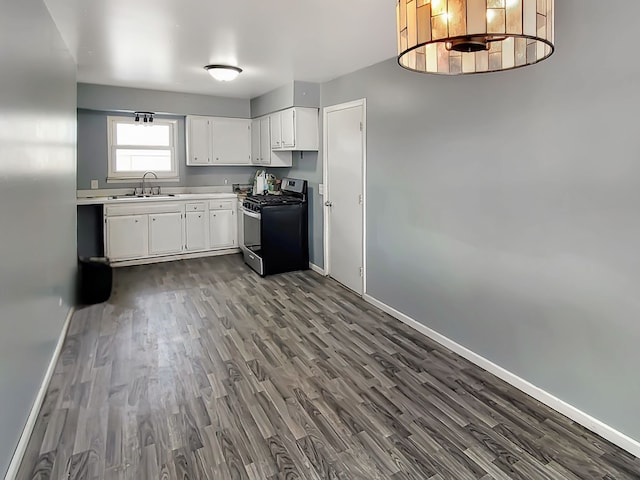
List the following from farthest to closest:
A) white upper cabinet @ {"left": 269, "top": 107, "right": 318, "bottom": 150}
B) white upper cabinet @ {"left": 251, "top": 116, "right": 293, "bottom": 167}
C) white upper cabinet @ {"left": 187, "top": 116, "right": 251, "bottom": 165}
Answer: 1. white upper cabinet @ {"left": 187, "top": 116, "right": 251, "bottom": 165}
2. white upper cabinet @ {"left": 251, "top": 116, "right": 293, "bottom": 167}
3. white upper cabinet @ {"left": 269, "top": 107, "right": 318, "bottom": 150}

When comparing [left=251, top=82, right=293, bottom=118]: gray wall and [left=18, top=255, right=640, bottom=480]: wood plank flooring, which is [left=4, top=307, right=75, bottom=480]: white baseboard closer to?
[left=18, top=255, right=640, bottom=480]: wood plank flooring

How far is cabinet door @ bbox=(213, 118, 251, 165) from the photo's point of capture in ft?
20.2

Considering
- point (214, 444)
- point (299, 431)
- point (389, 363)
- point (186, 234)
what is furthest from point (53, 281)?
point (186, 234)

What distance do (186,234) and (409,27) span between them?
205 inches

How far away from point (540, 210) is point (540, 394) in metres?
1.14

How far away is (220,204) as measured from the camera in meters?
6.13

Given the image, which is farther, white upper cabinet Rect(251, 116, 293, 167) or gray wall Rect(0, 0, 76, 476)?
white upper cabinet Rect(251, 116, 293, 167)

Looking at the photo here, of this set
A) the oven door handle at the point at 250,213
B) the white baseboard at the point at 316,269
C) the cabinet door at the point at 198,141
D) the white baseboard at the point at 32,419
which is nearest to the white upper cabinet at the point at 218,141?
the cabinet door at the point at 198,141

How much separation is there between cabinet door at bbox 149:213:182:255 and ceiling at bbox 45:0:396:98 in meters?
1.87

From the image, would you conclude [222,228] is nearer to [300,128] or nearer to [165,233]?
[165,233]

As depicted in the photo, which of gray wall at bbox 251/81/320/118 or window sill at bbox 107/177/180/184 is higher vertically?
gray wall at bbox 251/81/320/118

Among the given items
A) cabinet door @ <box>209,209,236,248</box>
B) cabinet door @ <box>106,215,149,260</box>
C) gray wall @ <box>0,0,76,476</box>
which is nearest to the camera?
gray wall @ <box>0,0,76,476</box>

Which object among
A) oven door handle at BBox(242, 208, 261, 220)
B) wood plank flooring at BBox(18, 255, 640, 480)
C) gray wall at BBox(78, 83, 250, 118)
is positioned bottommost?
wood plank flooring at BBox(18, 255, 640, 480)

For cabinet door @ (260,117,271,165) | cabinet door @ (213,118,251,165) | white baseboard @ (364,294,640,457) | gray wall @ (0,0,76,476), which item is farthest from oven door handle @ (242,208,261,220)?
white baseboard @ (364,294,640,457)
